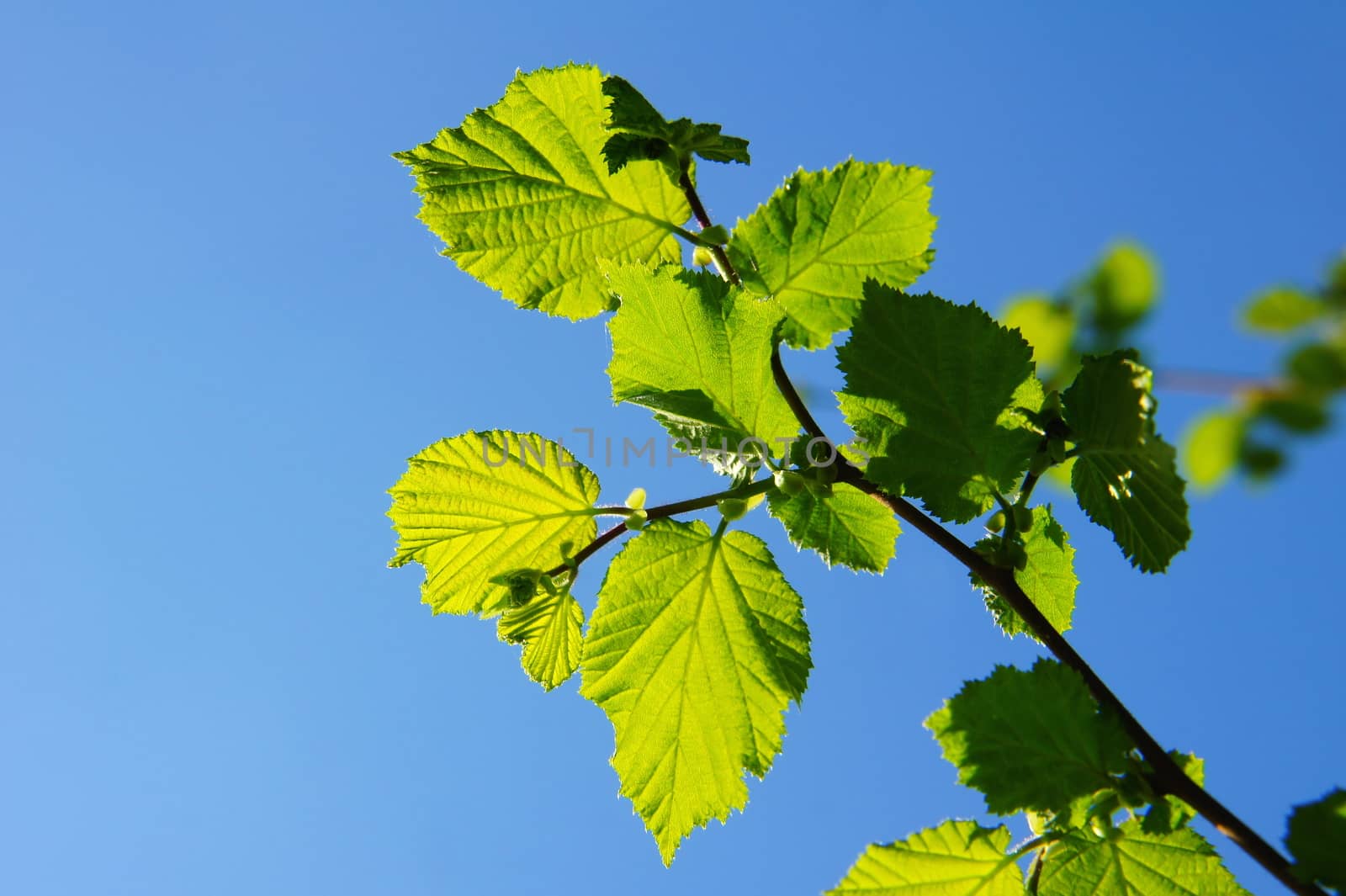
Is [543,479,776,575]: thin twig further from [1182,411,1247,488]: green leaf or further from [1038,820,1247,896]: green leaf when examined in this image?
[1182,411,1247,488]: green leaf

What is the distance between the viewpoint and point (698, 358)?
3.82 feet

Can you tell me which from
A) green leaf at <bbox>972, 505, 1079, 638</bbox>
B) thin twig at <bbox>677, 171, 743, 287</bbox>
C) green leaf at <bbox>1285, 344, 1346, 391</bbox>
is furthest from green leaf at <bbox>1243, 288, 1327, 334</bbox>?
thin twig at <bbox>677, 171, 743, 287</bbox>

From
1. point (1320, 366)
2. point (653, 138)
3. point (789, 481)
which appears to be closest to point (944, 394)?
point (789, 481)

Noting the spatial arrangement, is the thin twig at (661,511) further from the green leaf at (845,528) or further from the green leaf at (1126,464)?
the green leaf at (1126,464)

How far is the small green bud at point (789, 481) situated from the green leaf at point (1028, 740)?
288 millimetres

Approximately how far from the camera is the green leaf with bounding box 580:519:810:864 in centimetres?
121

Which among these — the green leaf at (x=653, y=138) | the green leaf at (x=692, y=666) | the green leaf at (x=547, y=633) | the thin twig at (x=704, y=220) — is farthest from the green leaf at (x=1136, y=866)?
the green leaf at (x=653, y=138)

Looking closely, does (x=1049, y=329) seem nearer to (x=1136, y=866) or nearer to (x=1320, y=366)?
(x=1320, y=366)

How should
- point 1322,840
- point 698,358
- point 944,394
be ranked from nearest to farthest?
point 1322,840, point 944,394, point 698,358

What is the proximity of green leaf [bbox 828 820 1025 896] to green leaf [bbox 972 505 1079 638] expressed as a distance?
263 millimetres

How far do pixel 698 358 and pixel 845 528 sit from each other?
0.92ft

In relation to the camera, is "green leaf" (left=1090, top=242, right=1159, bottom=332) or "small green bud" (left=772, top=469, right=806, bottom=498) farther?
"green leaf" (left=1090, top=242, right=1159, bottom=332)

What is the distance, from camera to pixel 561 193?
4.45 feet

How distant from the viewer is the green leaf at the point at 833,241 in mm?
1210
